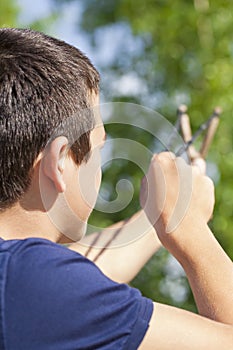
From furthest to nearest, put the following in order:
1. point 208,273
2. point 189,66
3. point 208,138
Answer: point 189,66
point 208,138
point 208,273

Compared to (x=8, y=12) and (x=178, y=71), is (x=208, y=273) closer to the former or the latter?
(x=178, y=71)

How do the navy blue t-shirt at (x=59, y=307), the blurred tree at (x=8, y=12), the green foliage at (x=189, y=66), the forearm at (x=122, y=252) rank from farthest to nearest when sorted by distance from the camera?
the blurred tree at (x=8, y=12) → the green foliage at (x=189, y=66) → the forearm at (x=122, y=252) → the navy blue t-shirt at (x=59, y=307)

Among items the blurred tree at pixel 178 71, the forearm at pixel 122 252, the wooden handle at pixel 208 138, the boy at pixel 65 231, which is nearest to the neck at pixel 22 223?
the boy at pixel 65 231

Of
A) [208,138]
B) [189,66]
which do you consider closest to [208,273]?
[208,138]

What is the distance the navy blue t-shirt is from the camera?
1079 mm

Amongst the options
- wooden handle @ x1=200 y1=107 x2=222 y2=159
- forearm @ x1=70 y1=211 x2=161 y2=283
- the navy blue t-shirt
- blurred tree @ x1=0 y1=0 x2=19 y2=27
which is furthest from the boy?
blurred tree @ x1=0 y1=0 x2=19 y2=27

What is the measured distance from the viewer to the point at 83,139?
51.1 inches

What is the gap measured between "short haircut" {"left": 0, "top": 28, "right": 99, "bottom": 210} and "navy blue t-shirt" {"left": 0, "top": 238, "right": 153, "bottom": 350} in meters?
0.16

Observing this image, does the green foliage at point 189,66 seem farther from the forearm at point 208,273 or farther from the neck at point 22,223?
the neck at point 22,223

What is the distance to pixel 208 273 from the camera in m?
1.35

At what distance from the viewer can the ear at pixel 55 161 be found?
48.4 inches

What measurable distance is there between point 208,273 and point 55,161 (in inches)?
13.4

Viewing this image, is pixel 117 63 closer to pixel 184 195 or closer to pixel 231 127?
pixel 231 127

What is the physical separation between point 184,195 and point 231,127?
4.09 m
